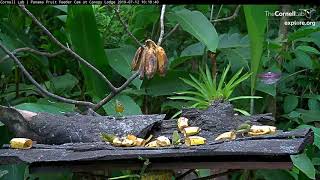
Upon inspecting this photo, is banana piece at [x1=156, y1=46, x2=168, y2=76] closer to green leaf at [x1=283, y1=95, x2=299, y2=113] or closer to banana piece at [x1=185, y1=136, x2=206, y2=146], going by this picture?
banana piece at [x1=185, y1=136, x2=206, y2=146]

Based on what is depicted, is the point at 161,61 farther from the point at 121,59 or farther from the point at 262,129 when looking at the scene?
the point at 121,59

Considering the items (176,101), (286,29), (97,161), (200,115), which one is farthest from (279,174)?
(97,161)

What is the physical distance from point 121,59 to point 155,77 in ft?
0.38

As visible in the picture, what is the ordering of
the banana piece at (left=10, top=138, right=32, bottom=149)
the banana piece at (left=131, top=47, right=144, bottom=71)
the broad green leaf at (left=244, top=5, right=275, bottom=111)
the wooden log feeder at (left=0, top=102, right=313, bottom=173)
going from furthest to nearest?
the banana piece at (left=131, top=47, right=144, bottom=71)
the banana piece at (left=10, top=138, right=32, bottom=149)
the wooden log feeder at (left=0, top=102, right=313, bottom=173)
the broad green leaf at (left=244, top=5, right=275, bottom=111)

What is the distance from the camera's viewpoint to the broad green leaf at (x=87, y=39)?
1.35 m

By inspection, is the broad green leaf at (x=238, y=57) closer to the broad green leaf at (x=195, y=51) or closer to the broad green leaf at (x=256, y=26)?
the broad green leaf at (x=195, y=51)

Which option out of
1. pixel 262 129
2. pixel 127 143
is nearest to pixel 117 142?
pixel 127 143

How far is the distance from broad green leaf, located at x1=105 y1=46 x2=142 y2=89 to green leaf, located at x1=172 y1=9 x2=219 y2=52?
0.18m

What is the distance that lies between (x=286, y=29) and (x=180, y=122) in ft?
2.95

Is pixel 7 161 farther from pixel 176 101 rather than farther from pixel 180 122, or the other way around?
pixel 176 101

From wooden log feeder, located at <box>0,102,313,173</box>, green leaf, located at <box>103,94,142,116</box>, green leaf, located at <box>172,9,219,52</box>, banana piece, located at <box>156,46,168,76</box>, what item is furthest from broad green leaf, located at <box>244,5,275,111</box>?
green leaf, located at <box>103,94,142,116</box>

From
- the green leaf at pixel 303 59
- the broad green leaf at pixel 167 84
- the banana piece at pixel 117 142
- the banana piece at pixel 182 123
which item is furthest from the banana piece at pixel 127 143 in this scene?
the green leaf at pixel 303 59

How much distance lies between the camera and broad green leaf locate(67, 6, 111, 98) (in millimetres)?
1354

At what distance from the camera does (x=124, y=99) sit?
53.9 inches
